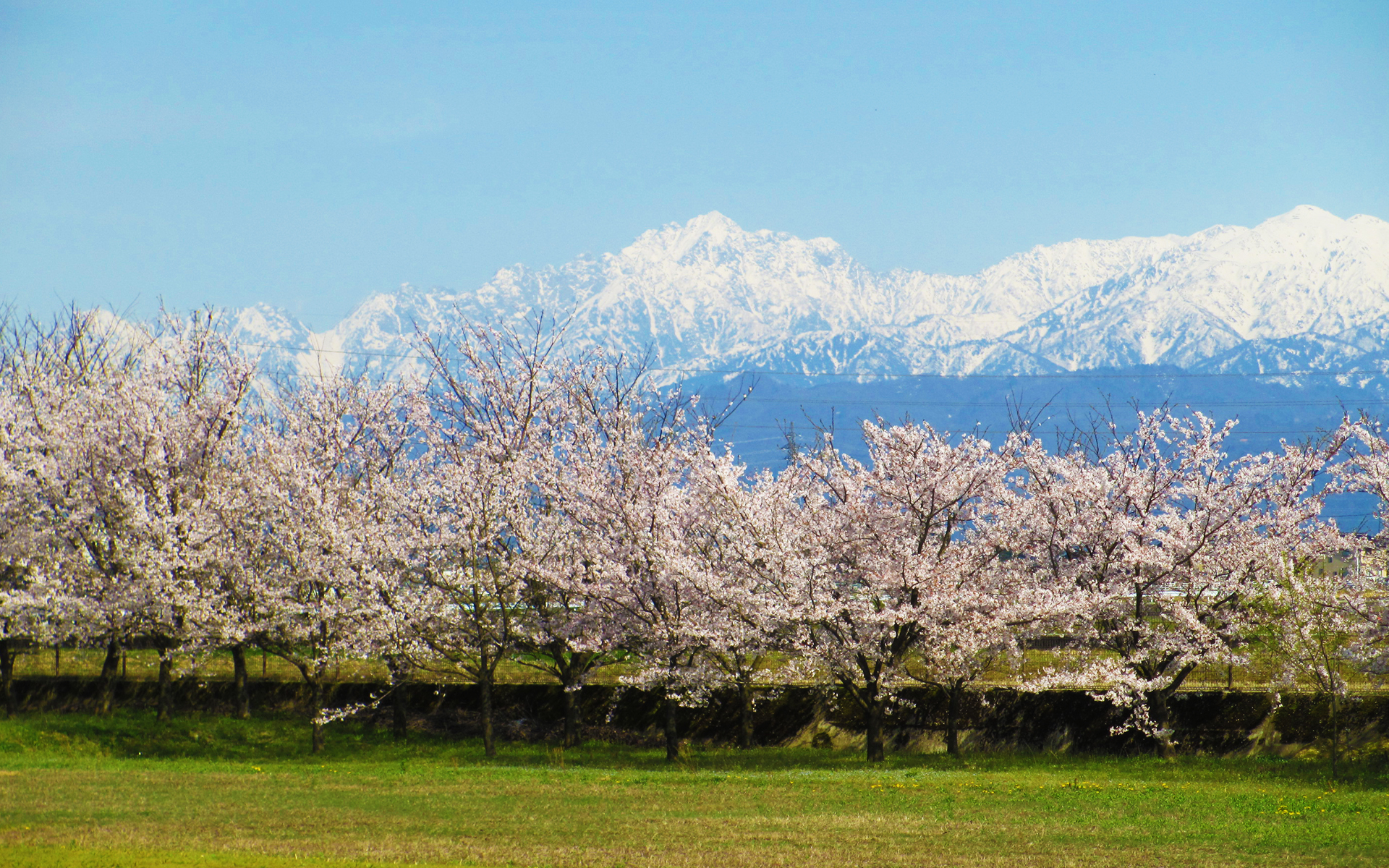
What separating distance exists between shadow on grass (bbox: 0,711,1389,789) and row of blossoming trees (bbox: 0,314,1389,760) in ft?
3.92

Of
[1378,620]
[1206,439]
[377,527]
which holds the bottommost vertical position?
[1378,620]

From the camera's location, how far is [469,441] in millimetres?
33500

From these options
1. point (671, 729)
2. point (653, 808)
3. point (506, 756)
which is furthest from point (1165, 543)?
point (506, 756)

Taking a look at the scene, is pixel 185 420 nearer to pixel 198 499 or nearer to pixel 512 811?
pixel 198 499

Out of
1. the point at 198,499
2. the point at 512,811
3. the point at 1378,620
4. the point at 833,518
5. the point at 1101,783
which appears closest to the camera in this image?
the point at 512,811

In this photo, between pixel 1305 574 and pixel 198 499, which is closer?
A: pixel 1305 574

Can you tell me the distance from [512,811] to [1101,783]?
11.7 metres

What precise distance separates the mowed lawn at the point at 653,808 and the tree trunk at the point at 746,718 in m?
1.53

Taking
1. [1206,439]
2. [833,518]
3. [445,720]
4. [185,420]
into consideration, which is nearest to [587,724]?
[445,720]

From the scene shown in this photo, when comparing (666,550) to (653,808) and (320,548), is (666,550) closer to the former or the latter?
(653,808)

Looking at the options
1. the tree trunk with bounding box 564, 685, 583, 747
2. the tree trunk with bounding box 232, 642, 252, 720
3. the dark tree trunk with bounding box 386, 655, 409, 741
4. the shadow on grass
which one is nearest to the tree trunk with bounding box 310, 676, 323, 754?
the shadow on grass

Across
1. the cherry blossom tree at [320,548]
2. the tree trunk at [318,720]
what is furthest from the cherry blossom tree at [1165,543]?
the tree trunk at [318,720]

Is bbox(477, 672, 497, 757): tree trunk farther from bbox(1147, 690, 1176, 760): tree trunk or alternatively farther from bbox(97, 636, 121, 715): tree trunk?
bbox(1147, 690, 1176, 760): tree trunk

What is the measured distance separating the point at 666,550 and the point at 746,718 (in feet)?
21.6
